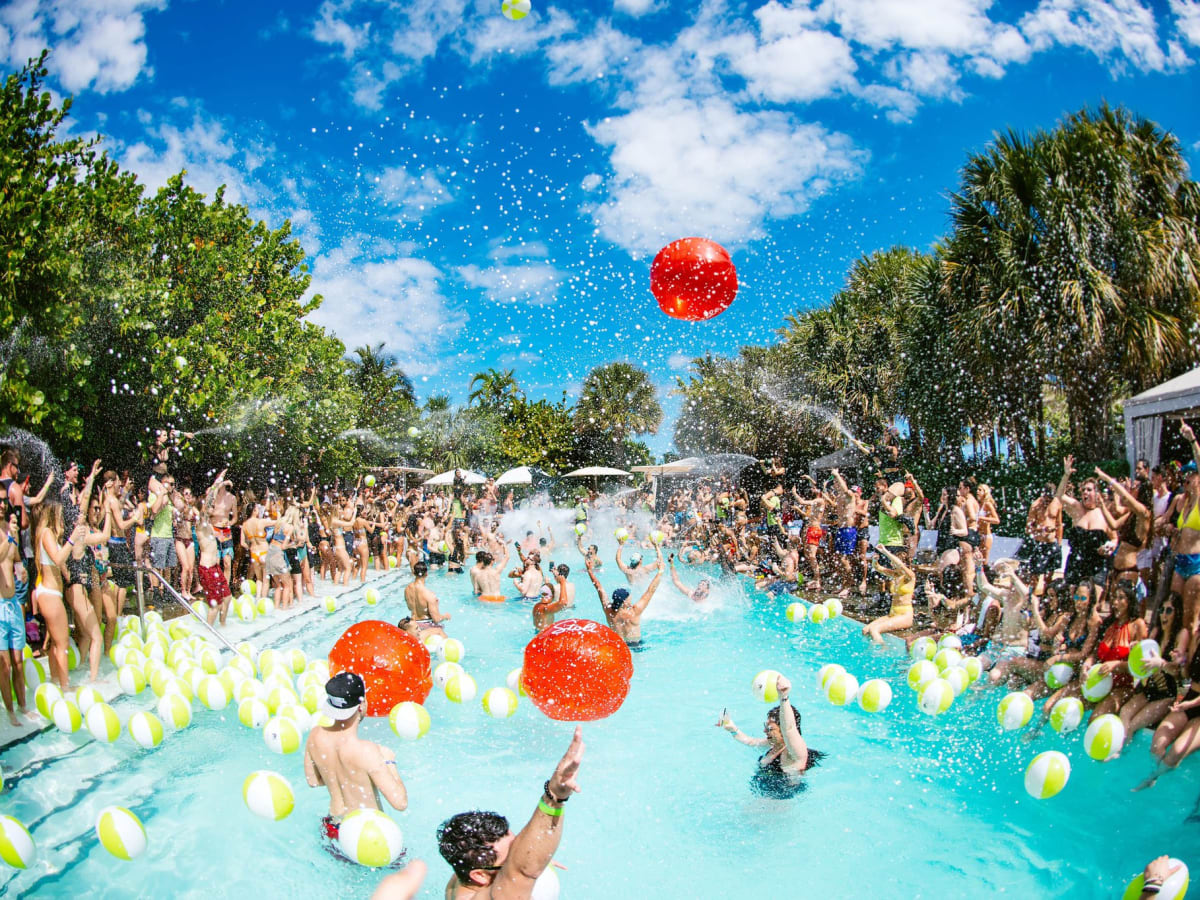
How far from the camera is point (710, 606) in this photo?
13227 mm

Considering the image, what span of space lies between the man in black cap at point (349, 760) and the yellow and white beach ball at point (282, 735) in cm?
122

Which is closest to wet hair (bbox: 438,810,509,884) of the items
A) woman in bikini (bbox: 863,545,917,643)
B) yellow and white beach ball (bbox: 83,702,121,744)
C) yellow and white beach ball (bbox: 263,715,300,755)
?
yellow and white beach ball (bbox: 263,715,300,755)

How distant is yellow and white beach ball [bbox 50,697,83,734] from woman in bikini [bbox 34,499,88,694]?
930 mm

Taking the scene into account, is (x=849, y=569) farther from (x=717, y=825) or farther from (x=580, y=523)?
(x=580, y=523)

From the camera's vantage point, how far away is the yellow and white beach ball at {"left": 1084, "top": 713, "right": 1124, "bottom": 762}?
191 inches

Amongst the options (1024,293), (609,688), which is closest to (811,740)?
(609,688)

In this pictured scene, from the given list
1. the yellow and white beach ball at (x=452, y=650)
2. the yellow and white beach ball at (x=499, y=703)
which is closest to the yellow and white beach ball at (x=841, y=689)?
the yellow and white beach ball at (x=499, y=703)

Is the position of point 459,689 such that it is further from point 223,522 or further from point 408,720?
point 223,522

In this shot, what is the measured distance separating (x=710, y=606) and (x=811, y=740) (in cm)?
606

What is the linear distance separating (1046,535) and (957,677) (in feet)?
14.5

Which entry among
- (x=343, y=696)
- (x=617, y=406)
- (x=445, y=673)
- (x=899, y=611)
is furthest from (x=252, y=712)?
(x=617, y=406)

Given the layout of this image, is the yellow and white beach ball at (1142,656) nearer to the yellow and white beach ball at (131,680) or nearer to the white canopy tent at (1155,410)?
the white canopy tent at (1155,410)

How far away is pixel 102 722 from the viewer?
210 inches

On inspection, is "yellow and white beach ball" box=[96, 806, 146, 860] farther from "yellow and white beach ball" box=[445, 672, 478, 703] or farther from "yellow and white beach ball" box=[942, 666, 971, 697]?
"yellow and white beach ball" box=[942, 666, 971, 697]
